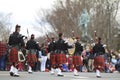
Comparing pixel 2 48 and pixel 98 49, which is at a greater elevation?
pixel 2 48

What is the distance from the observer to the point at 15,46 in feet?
69.6

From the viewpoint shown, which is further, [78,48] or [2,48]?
[2,48]

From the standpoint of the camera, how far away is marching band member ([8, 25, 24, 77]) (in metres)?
21.0

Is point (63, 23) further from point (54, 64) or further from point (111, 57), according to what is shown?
point (54, 64)

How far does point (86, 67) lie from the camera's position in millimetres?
32156

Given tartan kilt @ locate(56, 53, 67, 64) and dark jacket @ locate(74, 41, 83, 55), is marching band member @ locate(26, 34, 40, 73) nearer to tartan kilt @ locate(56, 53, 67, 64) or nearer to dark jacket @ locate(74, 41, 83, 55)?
tartan kilt @ locate(56, 53, 67, 64)

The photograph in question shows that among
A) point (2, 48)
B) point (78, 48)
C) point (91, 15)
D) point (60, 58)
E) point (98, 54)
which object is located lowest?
point (60, 58)

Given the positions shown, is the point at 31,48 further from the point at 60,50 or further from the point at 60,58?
the point at 60,58

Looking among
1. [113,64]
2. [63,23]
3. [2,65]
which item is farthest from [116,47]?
[2,65]

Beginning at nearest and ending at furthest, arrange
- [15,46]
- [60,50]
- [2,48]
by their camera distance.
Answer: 1. [15,46]
2. [60,50]
3. [2,48]

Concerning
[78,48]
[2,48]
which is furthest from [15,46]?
[2,48]

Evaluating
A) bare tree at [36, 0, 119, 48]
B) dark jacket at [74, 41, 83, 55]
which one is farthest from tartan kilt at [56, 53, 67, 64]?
bare tree at [36, 0, 119, 48]

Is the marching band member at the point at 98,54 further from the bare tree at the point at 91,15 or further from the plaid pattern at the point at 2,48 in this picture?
the bare tree at the point at 91,15

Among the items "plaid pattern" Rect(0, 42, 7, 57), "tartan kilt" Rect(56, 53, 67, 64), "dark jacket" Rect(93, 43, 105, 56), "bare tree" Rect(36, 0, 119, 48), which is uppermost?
"bare tree" Rect(36, 0, 119, 48)
